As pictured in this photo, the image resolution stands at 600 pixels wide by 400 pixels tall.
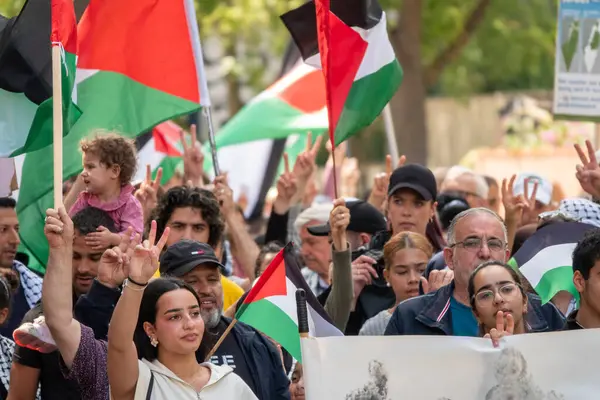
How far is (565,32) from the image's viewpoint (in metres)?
9.59

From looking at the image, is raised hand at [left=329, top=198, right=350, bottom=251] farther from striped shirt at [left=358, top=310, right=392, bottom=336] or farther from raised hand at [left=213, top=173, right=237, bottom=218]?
raised hand at [left=213, top=173, right=237, bottom=218]

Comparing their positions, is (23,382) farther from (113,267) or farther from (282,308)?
(282,308)

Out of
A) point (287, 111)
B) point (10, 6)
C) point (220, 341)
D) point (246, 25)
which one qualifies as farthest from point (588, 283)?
point (246, 25)

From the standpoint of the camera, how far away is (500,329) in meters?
5.61

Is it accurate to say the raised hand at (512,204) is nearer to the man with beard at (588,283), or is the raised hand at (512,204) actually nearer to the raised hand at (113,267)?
the man with beard at (588,283)

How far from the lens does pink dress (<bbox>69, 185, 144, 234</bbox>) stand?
285 inches

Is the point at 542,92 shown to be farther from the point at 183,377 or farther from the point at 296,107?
the point at 183,377

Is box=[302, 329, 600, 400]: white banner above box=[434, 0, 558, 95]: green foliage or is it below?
below

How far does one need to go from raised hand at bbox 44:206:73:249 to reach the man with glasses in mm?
1685

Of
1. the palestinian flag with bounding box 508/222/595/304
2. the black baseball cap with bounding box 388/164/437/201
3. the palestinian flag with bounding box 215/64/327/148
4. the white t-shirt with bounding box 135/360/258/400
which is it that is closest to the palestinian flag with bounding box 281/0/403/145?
the black baseball cap with bounding box 388/164/437/201

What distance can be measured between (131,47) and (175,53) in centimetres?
28

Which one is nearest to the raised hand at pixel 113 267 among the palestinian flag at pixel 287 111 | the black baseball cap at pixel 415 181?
the black baseball cap at pixel 415 181

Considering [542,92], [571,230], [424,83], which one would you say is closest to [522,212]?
[571,230]

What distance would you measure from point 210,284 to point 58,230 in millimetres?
1039
